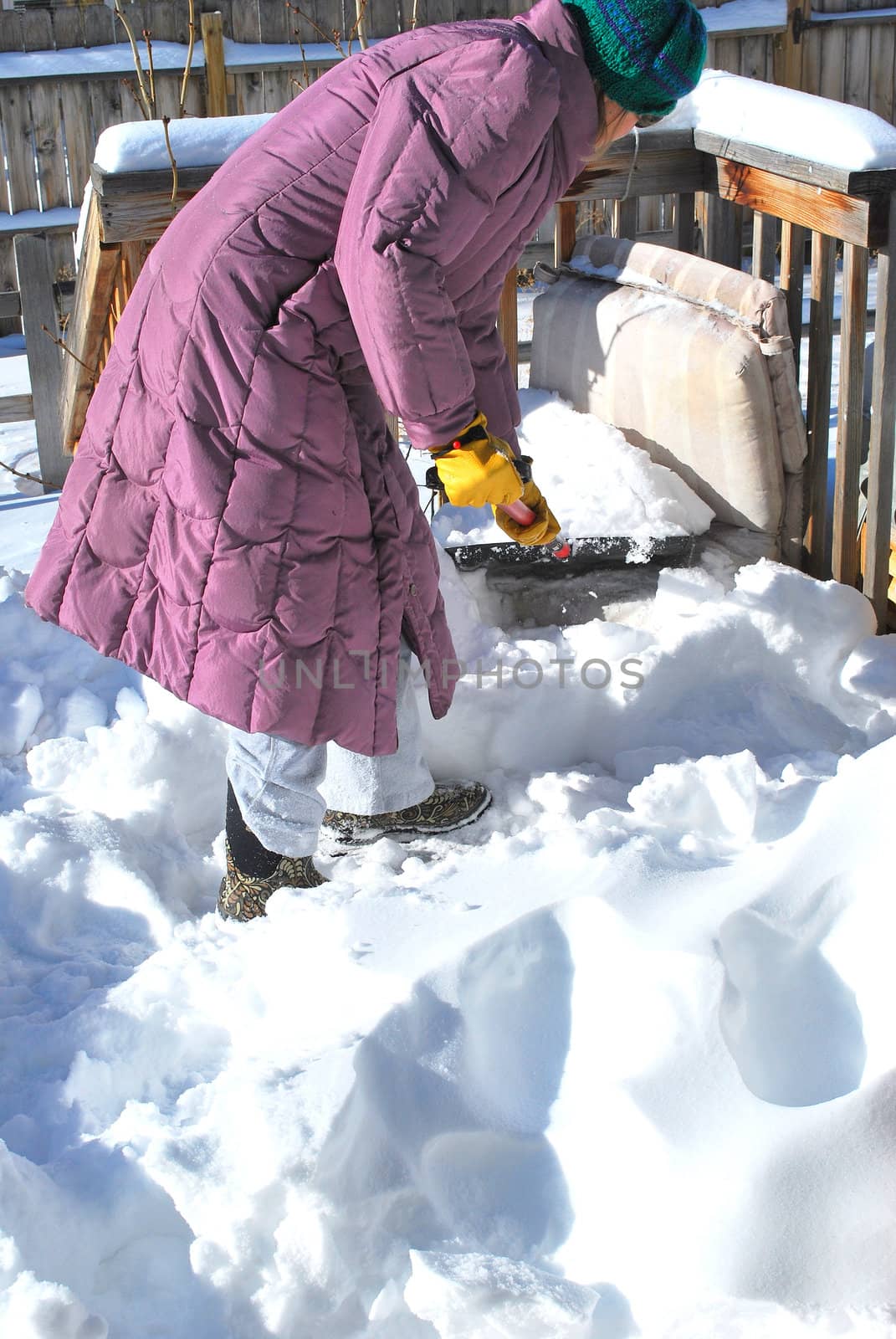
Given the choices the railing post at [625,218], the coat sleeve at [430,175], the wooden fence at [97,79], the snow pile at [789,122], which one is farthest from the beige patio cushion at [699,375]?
the wooden fence at [97,79]

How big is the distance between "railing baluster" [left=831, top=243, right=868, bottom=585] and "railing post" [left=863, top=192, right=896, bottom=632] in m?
0.05

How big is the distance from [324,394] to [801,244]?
1682mm

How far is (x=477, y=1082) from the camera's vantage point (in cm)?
179

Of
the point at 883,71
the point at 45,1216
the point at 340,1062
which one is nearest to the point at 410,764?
the point at 340,1062

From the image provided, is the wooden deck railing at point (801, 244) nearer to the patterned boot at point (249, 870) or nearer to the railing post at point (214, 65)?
the patterned boot at point (249, 870)

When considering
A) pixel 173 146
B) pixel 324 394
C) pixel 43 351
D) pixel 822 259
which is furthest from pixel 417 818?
pixel 43 351

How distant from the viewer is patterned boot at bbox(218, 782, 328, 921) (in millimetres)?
2355

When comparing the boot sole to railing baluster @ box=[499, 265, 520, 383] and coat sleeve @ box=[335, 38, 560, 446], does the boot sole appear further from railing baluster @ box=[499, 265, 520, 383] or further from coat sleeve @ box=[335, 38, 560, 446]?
railing baluster @ box=[499, 265, 520, 383]

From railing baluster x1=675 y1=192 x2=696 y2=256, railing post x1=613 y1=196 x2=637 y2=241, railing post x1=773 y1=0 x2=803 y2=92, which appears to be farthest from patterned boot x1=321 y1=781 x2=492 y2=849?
railing post x1=773 y1=0 x2=803 y2=92

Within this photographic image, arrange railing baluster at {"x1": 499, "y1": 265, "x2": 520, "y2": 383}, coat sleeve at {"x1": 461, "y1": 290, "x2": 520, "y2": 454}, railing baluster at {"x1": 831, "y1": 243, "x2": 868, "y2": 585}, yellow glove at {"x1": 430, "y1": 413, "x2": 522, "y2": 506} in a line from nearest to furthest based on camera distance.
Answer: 1. yellow glove at {"x1": 430, "y1": 413, "x2": 522, "y2": 506}
2. coat sleeve at {"x1": 461, "y1": 290, "x2": 520, "y2": 454}
3. railing baluster at {"x1": 831, "y1": 243, "x2": 868, "y2": 585}
4. railing baluster at {"x1": 499, "y1": 265, "x2": 520, "y2": 383}

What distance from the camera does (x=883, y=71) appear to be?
1018cm

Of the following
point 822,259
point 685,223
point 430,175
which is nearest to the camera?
point 430,175

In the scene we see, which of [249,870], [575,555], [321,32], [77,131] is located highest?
[321,32]

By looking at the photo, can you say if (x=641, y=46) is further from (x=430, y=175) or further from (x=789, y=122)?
(x=789, y=122)
